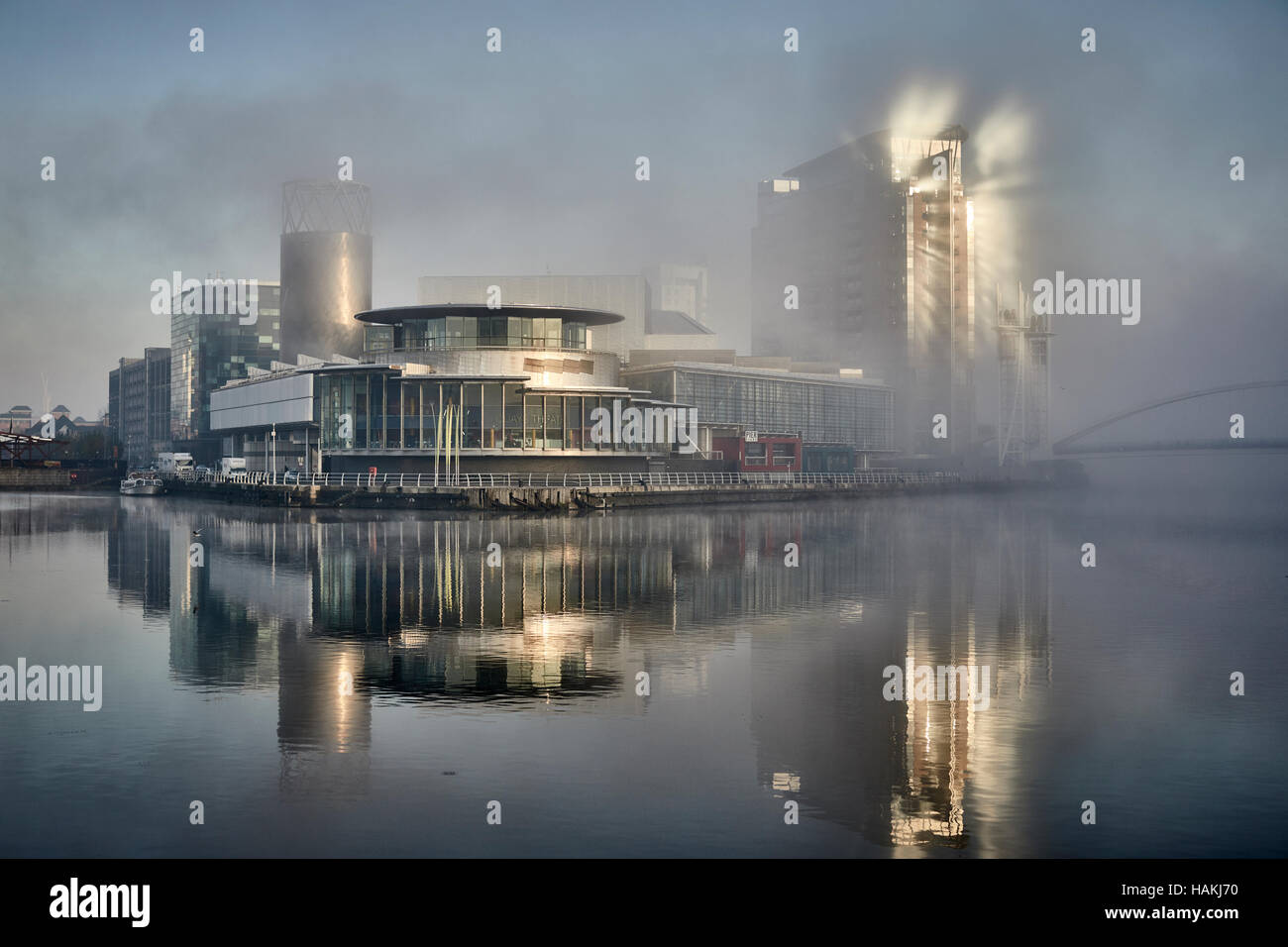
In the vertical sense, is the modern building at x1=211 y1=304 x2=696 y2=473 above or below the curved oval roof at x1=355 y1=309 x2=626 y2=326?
below

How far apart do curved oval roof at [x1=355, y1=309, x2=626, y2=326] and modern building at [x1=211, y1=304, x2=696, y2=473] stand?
0.15 m

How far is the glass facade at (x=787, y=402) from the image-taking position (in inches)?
6152

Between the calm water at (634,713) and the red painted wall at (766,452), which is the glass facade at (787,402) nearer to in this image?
the red painted wall at (766,452)

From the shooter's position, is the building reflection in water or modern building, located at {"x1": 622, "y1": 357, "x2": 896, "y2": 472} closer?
the building reflection in water

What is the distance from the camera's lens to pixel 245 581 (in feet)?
138

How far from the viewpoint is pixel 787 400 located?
17575 cm

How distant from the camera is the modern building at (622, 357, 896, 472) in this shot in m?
156

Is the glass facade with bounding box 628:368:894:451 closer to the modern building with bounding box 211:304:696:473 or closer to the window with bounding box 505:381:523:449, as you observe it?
the modern building with bounding box 211:304:696:473

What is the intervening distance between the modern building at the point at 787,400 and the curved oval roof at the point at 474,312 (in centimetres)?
2405

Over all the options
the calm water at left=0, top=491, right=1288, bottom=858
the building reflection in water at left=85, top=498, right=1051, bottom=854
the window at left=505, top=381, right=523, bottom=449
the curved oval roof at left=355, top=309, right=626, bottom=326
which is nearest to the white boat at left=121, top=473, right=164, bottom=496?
the curved oval roof at left=355, top=309, right=626, bottom=326

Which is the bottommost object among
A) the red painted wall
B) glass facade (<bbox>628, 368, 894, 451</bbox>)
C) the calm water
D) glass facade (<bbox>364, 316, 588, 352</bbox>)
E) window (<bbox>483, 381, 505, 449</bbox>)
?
the calm water

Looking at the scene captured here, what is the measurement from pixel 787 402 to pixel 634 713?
157 meters

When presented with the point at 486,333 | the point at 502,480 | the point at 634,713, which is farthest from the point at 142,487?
the point at 634,713
